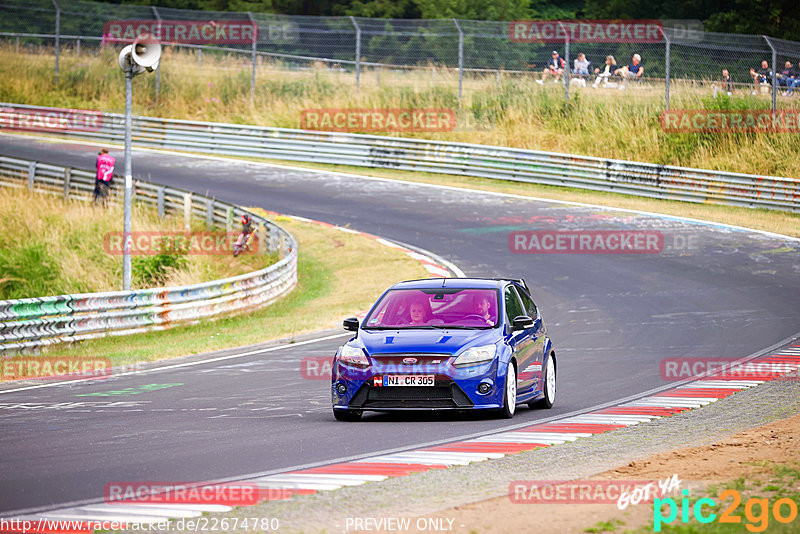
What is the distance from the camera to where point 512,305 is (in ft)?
41.3

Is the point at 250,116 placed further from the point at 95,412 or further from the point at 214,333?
the point at 95,412

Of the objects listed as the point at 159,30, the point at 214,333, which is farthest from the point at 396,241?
the point at 159,30

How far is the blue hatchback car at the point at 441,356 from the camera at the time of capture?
11.1 m

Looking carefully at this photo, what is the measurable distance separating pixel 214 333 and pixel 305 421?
366 inches

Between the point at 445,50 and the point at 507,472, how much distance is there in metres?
31.9

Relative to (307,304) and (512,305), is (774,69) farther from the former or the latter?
(512,305)

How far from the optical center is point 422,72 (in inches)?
1604

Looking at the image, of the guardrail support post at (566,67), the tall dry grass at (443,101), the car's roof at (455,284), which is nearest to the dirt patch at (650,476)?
the car's roof at (455,284)

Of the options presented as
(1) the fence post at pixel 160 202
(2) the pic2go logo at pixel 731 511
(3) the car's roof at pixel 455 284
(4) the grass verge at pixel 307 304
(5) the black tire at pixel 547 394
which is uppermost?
(2) the pic2go logo at pixel 731 511

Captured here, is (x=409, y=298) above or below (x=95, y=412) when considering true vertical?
above

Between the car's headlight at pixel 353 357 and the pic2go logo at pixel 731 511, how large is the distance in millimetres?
4714

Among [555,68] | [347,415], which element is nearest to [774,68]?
[555,68]

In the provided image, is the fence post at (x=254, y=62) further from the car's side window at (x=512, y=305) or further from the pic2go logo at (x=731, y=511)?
the pic2go logo at (x=731, y=511)

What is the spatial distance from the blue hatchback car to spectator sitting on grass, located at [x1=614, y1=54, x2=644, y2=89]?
24209mm
